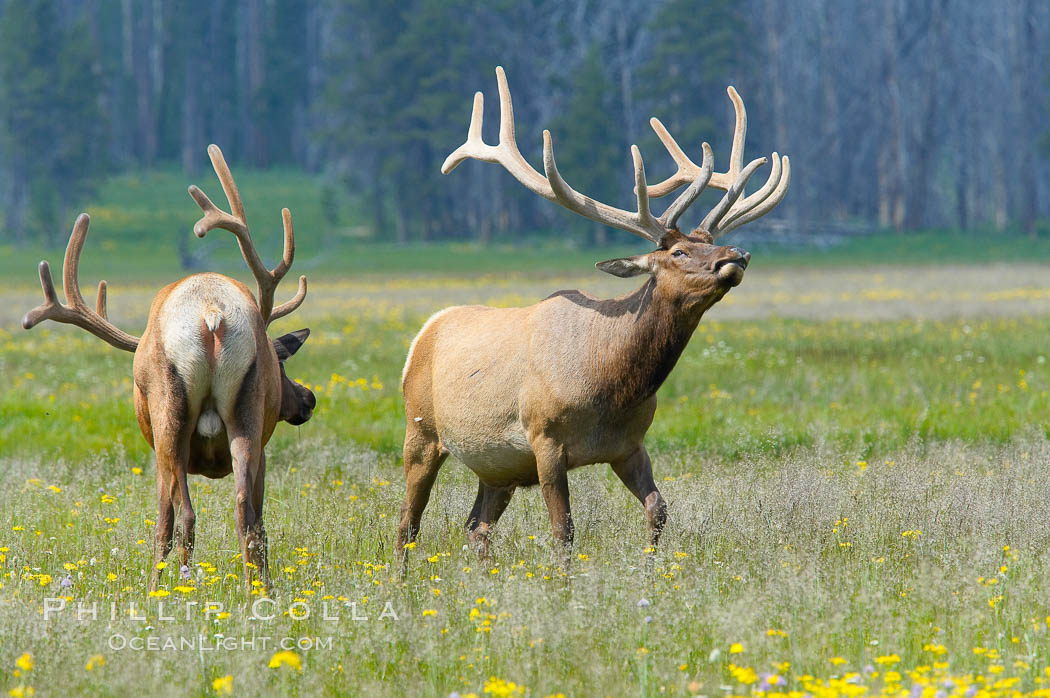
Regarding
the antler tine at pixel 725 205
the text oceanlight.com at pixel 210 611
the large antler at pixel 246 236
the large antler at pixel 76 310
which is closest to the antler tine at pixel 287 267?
the large antler at pixel 246 236

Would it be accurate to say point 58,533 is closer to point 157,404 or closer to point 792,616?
point 157,404

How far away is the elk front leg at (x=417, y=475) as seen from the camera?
7.35 m

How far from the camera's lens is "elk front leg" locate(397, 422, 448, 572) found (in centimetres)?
735

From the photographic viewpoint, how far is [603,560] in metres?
6.41

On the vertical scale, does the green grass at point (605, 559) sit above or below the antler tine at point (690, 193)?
below

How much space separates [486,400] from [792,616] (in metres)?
2.15

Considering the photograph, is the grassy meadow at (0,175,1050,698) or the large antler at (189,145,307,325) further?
the large antler at (189,145,307,325)

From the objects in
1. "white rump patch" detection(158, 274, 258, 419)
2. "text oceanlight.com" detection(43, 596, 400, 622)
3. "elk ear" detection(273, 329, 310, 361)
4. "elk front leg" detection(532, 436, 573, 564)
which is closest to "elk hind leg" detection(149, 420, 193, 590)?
"white rump patch" detection(158, 274, 258, 419)

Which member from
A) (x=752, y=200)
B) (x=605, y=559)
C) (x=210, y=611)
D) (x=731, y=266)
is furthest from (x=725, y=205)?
(x=210, y=611)

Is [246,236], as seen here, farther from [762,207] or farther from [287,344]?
[762,207]

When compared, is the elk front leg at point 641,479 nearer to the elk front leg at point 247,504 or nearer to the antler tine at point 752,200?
the antler tine at point 752,200

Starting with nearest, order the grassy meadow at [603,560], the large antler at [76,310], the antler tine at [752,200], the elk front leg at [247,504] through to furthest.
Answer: the grassy meadow at [603,560], the elk front leg at [247,504], the antler tine at [752,200], the large antler at [76,310]

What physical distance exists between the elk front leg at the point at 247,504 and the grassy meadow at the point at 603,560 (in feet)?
0.48

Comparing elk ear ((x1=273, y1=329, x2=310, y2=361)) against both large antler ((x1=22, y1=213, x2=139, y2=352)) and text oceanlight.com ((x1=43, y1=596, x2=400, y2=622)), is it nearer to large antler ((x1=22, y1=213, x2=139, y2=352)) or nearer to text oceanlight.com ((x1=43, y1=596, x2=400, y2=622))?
large antler ((x1=22, y1=213, x2=139, y2=352))
